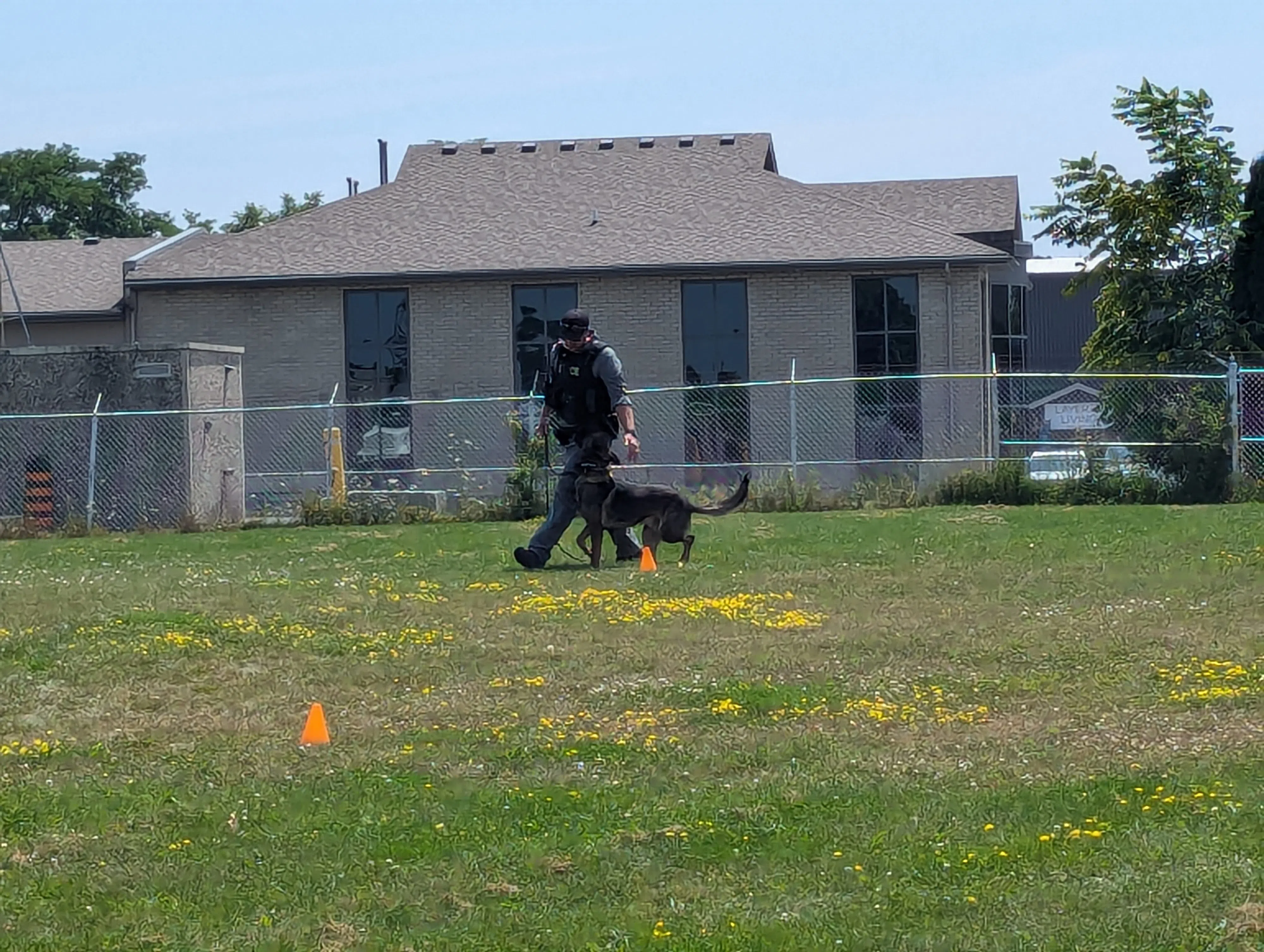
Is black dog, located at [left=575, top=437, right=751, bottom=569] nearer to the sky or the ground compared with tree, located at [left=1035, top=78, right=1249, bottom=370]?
nearer to the ground

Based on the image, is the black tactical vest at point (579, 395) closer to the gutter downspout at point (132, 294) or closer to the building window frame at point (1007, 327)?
the building window frame at point (1007, 327)

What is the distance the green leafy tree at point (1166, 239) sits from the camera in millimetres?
24000

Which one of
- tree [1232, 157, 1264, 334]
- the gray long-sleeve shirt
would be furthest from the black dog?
tree [1232, 157, 1264, 334]

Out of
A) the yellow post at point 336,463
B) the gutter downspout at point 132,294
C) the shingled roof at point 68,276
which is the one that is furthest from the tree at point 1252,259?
the shingled roof at point 68,276

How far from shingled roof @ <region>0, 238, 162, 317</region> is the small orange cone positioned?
26.3 meters

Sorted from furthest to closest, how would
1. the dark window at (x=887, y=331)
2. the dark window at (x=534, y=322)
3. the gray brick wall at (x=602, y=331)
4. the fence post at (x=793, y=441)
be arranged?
the dark window at (x=534, y=322)
the dark window at (x=887, y=331)
the gray brick wall at (x=602, y=331)
the fence post at (x=793, y=441)

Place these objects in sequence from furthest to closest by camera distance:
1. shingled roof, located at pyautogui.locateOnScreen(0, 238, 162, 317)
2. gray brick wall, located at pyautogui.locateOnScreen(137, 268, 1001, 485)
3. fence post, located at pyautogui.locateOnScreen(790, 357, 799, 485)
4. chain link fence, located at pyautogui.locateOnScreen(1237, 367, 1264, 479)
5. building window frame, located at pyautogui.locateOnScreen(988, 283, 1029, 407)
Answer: shingled roof, located at pyautogui.locateOnScreen(0, 238, 162, 317), building window frame, located at pyautogui.locateOnScreen(988, 283, 1029, 407), gray brick wall, located at pyautogui.locateOnScreen(137, 268, 1001, 485), fence post, located at pyautogui.locateOnScreen(790, 357, 799, 485), chain link fence, located at pyautogui.locateOnScreen(1237, 367, 1264, 479)

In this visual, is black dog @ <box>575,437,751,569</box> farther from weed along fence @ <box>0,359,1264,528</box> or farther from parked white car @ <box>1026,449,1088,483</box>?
parked white car @ <box>1026,449,1088,483</box>

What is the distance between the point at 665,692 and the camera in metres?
7.78

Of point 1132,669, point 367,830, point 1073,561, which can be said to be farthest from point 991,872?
point 1073,561

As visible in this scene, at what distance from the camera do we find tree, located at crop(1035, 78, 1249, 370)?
2417cm

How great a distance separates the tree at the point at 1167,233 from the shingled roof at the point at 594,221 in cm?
268

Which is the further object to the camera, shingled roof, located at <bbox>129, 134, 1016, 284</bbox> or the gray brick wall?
shingled roof, located at <bbox>129, 134, 1016, 284</bbox>

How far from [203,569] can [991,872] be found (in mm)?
9905
